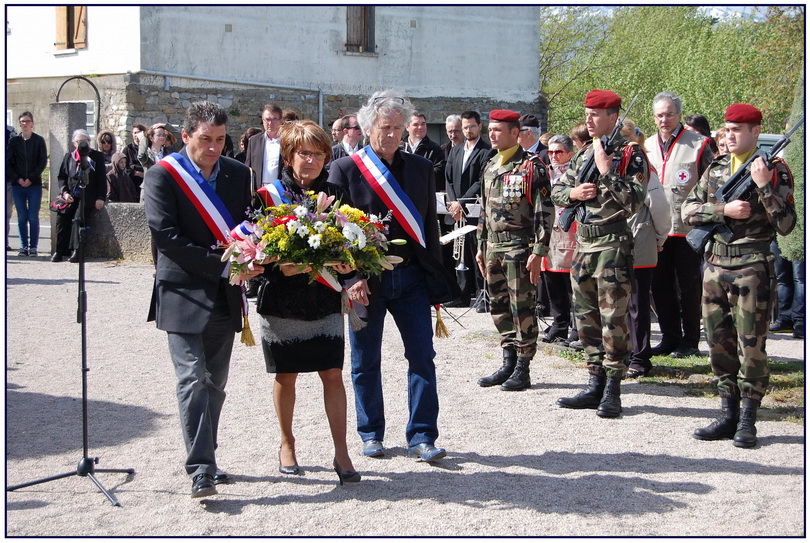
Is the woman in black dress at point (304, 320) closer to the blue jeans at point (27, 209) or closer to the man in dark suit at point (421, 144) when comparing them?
the man in dark suit at point (421, 144)

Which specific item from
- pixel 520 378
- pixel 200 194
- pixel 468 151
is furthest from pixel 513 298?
pixel 468 151

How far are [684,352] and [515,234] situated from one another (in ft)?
7.75

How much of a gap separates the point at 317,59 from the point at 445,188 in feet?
48.2

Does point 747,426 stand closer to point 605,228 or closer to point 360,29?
point 605,228

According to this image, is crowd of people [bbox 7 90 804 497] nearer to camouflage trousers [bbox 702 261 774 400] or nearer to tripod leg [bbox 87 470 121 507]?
camouflage trousers [bbox 702 261 774 400]

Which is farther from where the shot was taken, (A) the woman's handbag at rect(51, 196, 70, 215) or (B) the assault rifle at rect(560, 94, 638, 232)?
(A) the woman's handbag at rect(51, 196, 70, 215)

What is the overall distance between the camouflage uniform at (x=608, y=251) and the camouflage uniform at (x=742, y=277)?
0.47 meters

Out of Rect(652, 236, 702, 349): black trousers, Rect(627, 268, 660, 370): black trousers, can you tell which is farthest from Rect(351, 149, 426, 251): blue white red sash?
Rect(652, 236, 702, 349): black trousers

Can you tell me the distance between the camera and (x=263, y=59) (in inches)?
989

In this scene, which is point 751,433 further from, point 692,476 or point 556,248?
point 556,248

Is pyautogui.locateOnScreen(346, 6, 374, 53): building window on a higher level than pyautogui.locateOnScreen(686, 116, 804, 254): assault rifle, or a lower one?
higher

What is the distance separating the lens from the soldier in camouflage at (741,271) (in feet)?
19.3

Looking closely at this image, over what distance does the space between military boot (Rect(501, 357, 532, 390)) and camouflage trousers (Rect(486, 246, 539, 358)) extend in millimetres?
73

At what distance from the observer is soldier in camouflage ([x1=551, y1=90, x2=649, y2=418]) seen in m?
6.59
